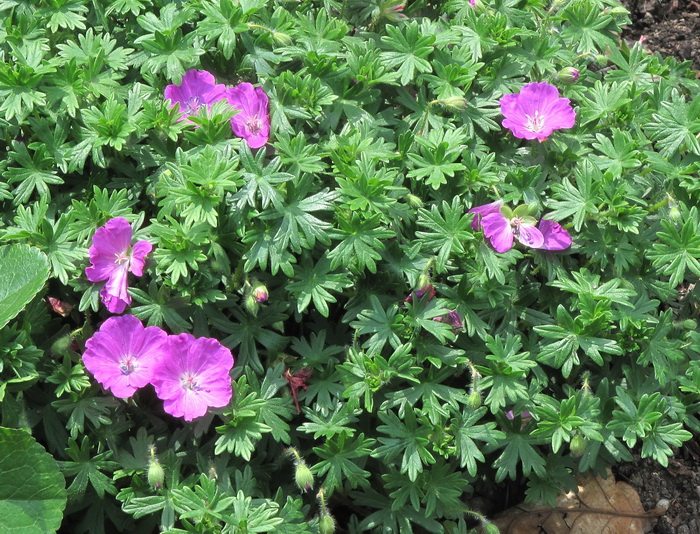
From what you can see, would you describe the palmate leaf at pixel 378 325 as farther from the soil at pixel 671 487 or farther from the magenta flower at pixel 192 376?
the soil at pixel 671 487

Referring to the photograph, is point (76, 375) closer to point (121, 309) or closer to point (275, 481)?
point (121, 309)

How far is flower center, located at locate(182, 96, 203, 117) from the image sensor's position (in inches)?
112

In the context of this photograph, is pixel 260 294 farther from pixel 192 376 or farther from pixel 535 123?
pixel 535 123

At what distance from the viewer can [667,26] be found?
4.58 metres

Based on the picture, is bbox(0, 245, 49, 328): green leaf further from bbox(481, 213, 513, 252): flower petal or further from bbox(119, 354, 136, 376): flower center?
bbox(481, 213, 513, 252): flower petal

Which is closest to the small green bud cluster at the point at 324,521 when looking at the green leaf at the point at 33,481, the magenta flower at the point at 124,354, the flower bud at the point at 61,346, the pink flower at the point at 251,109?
the magenta flower at the point at 124,354

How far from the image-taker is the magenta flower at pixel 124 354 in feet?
8.30

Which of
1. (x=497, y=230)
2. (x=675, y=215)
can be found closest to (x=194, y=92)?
(x=497, y=230)

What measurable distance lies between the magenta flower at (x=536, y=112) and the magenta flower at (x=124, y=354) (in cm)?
143

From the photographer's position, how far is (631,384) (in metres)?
2.85

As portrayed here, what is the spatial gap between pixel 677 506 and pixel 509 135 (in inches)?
63.9

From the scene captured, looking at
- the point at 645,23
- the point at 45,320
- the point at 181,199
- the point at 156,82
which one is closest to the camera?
the point at 181,199

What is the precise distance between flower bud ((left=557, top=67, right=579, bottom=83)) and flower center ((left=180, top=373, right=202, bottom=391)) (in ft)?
5.78

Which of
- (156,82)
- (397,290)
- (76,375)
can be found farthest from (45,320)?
(397,290)
